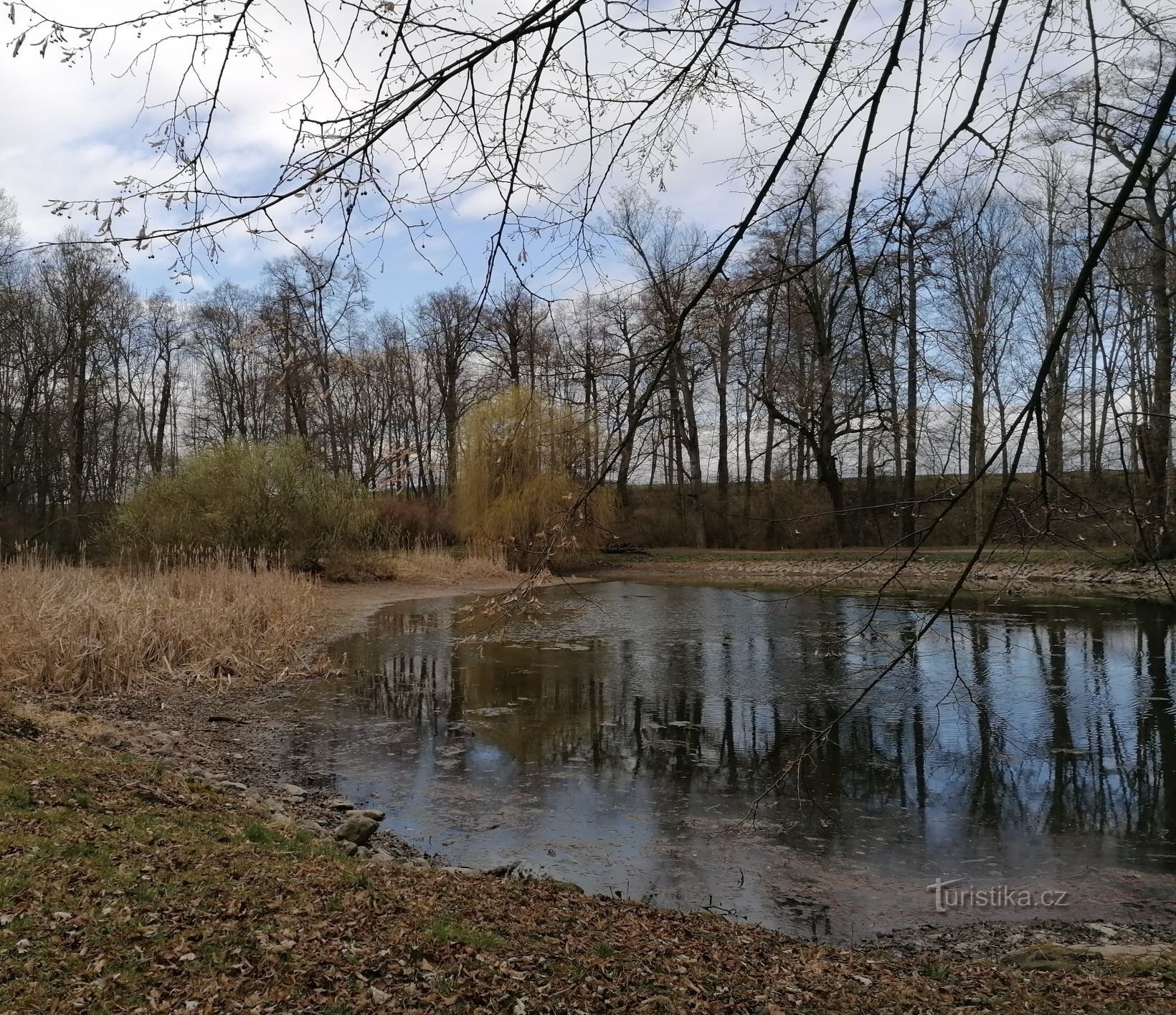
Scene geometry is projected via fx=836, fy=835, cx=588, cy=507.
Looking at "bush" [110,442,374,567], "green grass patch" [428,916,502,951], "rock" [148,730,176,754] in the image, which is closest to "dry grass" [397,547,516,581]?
"bush" [110,442,374,567]

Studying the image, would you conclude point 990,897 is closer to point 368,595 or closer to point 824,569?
point 368,595

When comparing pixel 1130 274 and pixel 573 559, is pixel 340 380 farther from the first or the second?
pixel 573 559

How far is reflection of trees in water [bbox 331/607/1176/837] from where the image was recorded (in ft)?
22.3

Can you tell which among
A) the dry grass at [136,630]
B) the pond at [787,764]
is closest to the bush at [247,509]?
the dry grass at [136,630]

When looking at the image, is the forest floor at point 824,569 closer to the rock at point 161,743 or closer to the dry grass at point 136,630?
the dry grass at point 136,630

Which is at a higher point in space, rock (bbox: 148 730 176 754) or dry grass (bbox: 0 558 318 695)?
dry grass (bbox: 0 558 318 695)

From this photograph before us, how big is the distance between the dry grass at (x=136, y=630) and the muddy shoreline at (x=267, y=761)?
526 millimetres

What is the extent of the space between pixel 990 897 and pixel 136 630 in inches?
386

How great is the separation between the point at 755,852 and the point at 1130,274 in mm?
4101

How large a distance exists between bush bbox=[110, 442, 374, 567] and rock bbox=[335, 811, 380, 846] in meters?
17.9

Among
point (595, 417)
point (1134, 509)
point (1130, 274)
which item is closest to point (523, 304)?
point (595, 417)

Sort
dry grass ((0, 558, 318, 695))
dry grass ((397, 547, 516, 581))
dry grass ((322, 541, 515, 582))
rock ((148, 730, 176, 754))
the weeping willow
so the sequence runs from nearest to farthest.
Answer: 1. rock ((148, 730, 176, 754))
2. dry grass ((0, 558, 318, 695))
3. dry grass ((322, 541, 515, 582))
4. dry grass ((397, 547, 516, 581))
5. the weeping willow

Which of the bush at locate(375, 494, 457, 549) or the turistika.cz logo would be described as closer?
the turistika.cz logo

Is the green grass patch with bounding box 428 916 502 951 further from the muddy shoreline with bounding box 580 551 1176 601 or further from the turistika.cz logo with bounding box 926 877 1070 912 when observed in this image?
the muddy shoreline with bounding box 580 551 1176 601
